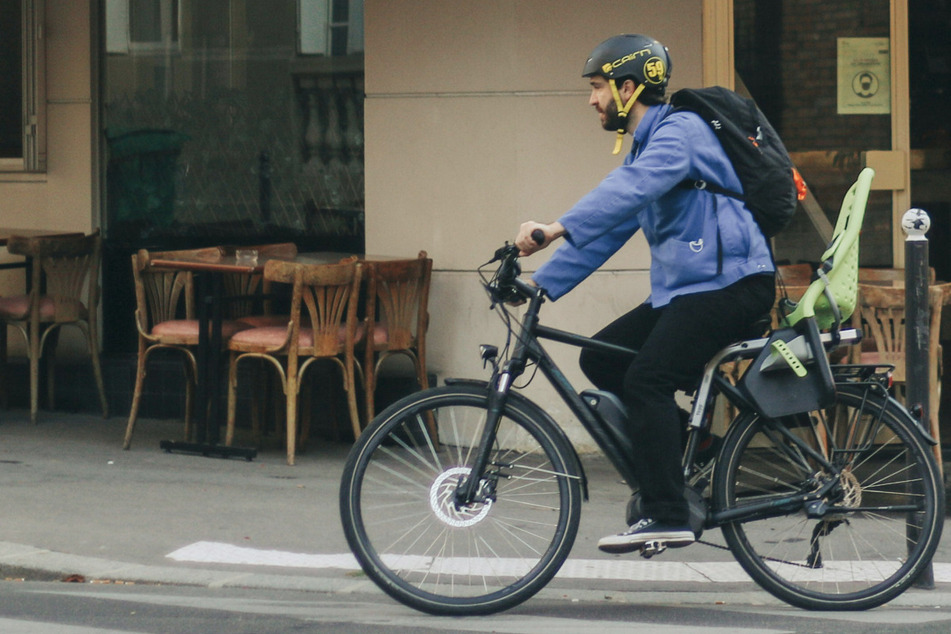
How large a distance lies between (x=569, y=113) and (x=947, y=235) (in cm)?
215

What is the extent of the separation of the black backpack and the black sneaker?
102 centimetres

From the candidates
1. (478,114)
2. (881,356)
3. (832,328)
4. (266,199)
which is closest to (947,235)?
(881,356)

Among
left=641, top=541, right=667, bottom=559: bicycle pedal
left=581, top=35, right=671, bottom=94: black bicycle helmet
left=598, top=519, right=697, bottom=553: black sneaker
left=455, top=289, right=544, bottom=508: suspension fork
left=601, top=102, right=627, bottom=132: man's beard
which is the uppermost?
left=581, top=35, right=671, bottom=94: black bicycle helmet

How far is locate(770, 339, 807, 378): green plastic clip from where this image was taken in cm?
451

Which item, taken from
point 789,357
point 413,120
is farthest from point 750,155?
point 413,120

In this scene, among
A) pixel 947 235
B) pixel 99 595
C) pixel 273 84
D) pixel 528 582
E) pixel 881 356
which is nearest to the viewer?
pixel 528 582

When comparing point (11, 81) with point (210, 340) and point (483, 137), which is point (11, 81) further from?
point (483, 137)

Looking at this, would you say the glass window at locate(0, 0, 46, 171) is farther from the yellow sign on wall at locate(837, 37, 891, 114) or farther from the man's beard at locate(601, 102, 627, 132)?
the man's beard at locate(601, 102, 627, 132)

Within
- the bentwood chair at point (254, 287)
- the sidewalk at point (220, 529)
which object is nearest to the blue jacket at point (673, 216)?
the sidewalk at point (220, 529)

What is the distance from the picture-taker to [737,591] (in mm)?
5016

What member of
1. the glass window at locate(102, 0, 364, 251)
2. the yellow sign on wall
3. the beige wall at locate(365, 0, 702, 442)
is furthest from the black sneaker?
the glass window at locate(102, 0, 364, 251)

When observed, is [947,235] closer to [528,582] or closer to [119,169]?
[528,582]

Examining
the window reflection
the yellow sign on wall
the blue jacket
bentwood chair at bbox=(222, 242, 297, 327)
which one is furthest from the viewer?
the window reflection

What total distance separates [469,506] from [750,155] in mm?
1422
